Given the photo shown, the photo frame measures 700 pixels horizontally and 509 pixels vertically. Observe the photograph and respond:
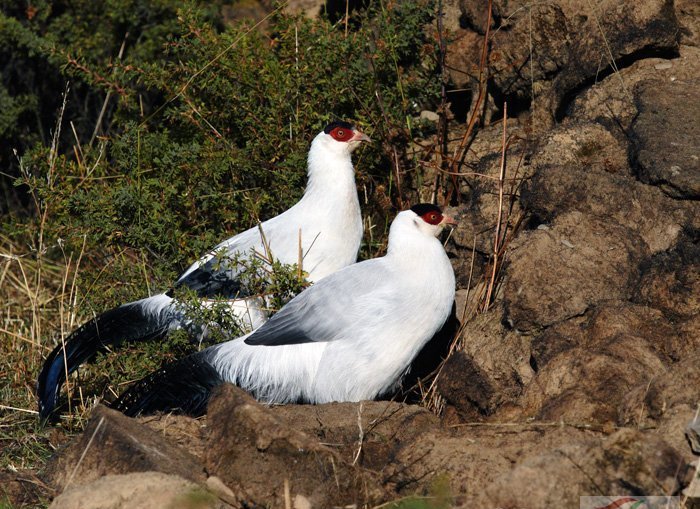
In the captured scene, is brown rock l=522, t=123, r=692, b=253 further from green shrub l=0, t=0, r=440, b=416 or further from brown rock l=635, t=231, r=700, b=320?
green shrub l=0, t=0, r=440, b=416

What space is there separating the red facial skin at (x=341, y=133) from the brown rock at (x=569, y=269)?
56.2 inches

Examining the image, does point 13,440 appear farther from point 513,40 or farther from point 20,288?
point 513,40

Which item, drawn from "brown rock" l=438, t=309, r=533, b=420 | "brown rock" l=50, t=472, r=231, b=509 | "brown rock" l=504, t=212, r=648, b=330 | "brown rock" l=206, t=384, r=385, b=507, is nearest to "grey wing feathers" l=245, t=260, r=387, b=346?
"brown rock" l=438, t=309, r=533, b=420

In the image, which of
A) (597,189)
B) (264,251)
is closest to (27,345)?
(264,251)

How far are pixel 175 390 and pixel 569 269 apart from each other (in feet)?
6.89

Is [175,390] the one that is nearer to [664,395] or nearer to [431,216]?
[431,216]

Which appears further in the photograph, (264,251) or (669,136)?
(264,251)

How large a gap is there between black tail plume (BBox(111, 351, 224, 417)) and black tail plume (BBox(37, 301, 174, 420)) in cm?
55

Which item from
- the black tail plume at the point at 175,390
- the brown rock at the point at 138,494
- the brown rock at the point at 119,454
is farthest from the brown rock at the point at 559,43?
the brown rock at the point at 138,494

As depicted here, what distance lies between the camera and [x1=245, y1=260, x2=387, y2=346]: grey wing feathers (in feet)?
16.2

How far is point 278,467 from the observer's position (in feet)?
12.0

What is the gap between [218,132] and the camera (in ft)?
21.2

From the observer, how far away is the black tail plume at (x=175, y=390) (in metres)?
4.93

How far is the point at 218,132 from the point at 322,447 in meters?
3.32
